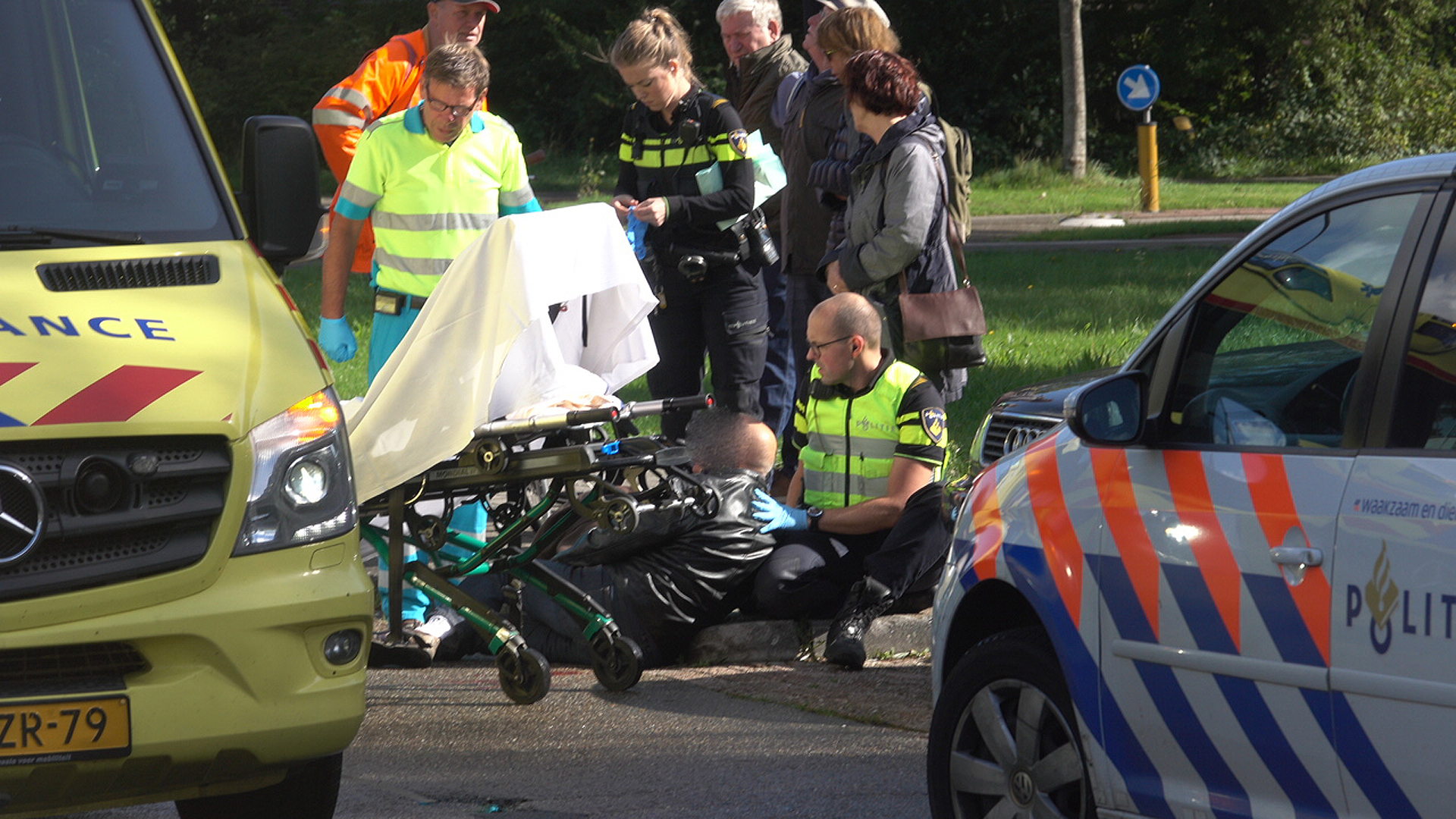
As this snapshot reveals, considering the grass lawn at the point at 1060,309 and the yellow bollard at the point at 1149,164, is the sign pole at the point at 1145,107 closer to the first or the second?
the yellow bollard at the point at 1149,164

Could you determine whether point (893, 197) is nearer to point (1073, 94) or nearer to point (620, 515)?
point (620, 515)

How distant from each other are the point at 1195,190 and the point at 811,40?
2195 centimetres

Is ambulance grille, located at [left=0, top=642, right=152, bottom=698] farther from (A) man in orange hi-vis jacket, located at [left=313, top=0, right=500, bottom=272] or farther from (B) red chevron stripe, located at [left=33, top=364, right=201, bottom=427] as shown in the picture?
(A) man in orange hi-vis jacket, located at [left=313, top=0, right=500, bottom=272]

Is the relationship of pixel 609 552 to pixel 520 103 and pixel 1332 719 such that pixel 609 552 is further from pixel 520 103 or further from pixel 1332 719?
pixel 520 103

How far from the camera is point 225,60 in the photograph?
1507 inches

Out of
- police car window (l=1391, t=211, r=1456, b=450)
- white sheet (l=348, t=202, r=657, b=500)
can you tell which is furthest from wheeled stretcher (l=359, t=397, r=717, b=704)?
police car window (l=1391, t=211, r=1456, b=450)

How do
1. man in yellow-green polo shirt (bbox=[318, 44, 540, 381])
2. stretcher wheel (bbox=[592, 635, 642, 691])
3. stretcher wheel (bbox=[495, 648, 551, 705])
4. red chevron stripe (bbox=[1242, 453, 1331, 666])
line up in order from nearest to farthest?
red chevron stripe (bbox=[1242, 453, 1331, 666]), stretcher wheel (bbox=[495, 648, 551, 705]), stretcher wheel (bbox=[592, 635, 642, 691]), man in yellow-green polo shirt (bbox=[318, 44, 540, 381])

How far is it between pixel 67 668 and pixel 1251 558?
7.50 feet

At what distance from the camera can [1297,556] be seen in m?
3.01

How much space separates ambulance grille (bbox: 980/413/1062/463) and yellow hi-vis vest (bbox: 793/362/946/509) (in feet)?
0.75

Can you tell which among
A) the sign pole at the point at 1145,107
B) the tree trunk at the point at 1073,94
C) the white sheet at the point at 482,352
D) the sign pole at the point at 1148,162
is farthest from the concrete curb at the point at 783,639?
the tree trunk at the point at 1073,94

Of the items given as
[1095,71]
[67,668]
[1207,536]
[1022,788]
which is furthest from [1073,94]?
[67,668]

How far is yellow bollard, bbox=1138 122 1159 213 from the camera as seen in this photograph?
2383cm

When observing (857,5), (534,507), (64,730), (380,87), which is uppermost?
(857,5)
